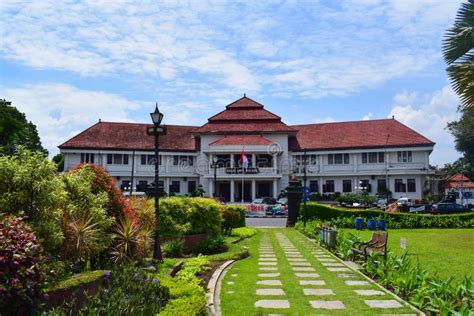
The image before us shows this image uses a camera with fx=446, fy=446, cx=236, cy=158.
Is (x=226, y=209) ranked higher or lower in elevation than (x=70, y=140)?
lower

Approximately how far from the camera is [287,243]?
17.3 meters

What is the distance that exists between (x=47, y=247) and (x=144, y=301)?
167cm

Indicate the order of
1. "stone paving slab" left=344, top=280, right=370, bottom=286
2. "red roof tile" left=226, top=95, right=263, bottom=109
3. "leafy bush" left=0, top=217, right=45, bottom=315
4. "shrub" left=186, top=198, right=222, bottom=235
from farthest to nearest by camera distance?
"red roof tile" left=226, top=95, right=263, bottom=109
"shrub" left=186, top=198, right=222, bottom=235
"stone paving slab" left=344, top=280, right=370, bottom=286
"leafy bush" left=0, top=217, right=45, bottom=315

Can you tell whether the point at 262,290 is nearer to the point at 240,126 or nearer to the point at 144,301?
the point at 144,301

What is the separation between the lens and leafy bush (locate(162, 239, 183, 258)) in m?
12.9

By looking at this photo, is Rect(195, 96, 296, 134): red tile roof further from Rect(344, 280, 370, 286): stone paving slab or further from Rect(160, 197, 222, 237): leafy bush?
Rect(344, 280, 370, 286): stone paving slab

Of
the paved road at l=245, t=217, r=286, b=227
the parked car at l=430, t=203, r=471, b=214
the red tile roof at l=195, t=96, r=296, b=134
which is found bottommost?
the paved road at l=245, t=217, r=286, b=227

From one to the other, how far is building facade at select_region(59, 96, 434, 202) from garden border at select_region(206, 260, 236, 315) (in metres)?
37.7

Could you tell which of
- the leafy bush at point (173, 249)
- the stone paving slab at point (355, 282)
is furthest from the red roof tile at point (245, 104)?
the stone paving slab at point (355, 282)

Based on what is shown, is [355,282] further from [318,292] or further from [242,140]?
[242,140]

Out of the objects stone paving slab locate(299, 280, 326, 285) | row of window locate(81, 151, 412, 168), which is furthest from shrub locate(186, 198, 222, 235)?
row of window locate(81, 151, 412, 168)

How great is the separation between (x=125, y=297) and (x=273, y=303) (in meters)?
2.82

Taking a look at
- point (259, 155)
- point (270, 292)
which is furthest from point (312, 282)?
point (259, 155)

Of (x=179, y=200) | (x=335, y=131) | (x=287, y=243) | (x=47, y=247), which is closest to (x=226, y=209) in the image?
(x=287, y=243)
